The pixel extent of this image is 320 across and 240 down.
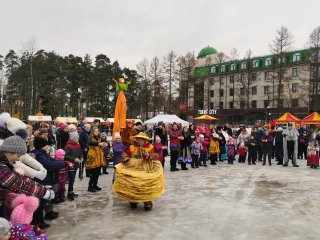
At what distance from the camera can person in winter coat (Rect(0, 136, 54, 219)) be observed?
3090 mm

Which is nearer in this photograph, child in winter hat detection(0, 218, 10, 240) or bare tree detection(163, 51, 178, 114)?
child in winter hat detection(0, 218, 10, 240)

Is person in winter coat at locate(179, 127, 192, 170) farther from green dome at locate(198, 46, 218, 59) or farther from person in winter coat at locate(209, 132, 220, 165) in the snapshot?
green dome at locate(198, 46, 218, 59)

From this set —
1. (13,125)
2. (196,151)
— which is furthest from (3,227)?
(196,151)

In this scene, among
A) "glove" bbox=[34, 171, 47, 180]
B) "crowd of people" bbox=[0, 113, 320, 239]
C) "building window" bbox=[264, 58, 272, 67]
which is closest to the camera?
"crowd of people" bbox=[0, 113, 320, 239]

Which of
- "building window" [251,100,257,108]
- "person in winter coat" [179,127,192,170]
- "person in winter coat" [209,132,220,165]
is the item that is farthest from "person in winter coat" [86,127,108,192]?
"building window" [251,100,257,108]

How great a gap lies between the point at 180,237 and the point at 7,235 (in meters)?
2.64

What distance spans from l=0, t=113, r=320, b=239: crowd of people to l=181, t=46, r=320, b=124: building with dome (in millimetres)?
32435

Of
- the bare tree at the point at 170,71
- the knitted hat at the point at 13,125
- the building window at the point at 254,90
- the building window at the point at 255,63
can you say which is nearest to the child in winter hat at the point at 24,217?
the knitted hat at the point at 13,125

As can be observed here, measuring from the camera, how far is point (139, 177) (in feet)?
18.7

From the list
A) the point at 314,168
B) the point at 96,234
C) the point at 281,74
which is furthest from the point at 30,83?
the point at 96,234

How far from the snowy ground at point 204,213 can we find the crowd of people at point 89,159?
1.28 feet

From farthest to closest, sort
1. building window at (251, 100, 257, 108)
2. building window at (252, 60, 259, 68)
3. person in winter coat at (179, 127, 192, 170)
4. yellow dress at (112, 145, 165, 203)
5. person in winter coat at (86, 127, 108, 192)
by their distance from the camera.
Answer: building window at (251, 100, 257, 108) < building window at (252, 60, 259, 68) < person in winter coat at (179, 127, 192, 170) < person in winter coat at (86, 127, 108, 192) < yellow dress at (112, 145, 165, 203)

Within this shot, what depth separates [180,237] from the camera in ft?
15.0

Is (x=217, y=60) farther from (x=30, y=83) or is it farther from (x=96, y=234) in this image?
(x=96, y=234)
